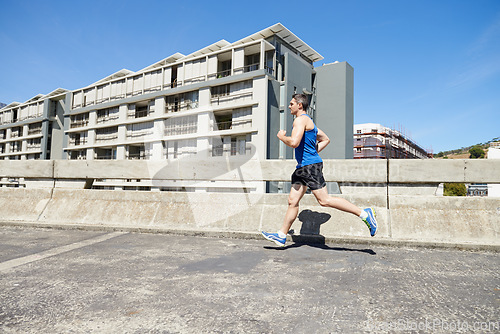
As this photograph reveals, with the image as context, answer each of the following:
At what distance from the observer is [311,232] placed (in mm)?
4438

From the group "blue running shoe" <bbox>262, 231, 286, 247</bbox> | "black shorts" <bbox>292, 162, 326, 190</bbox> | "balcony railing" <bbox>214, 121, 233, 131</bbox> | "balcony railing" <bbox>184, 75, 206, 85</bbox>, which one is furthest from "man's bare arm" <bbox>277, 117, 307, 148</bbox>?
"balcony railing" <bbox>184, 75, 206, 85</bbox>

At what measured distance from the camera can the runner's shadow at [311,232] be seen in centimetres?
406

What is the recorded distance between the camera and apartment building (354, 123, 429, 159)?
69688 millimetres

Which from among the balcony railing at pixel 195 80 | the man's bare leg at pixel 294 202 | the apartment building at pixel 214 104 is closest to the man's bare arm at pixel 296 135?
the man's bare leg at pixel 294 202

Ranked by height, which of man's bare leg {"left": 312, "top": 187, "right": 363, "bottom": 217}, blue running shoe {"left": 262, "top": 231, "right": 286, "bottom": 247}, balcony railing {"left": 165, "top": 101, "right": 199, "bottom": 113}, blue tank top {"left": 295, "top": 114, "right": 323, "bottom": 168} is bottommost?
blue running shoe {"left": 262, "top": 231, "right": 286, "bottom": 247}

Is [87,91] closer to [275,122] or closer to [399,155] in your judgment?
[275,122]

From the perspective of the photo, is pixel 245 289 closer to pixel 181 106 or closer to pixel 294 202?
pixel 294 202

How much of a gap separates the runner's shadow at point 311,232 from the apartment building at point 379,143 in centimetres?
6673

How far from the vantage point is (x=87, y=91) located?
157 ft

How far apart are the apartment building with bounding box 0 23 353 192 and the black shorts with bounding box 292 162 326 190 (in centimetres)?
2225

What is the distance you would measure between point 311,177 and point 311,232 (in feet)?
3.55

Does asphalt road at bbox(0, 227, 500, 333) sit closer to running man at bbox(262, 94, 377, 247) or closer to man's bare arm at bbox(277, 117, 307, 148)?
running man at bbox(262, 94, 377, 247)

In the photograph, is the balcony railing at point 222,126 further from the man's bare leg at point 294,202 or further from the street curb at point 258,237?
the man's bare leg at point 294,202

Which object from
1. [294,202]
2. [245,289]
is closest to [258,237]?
[294,202]
